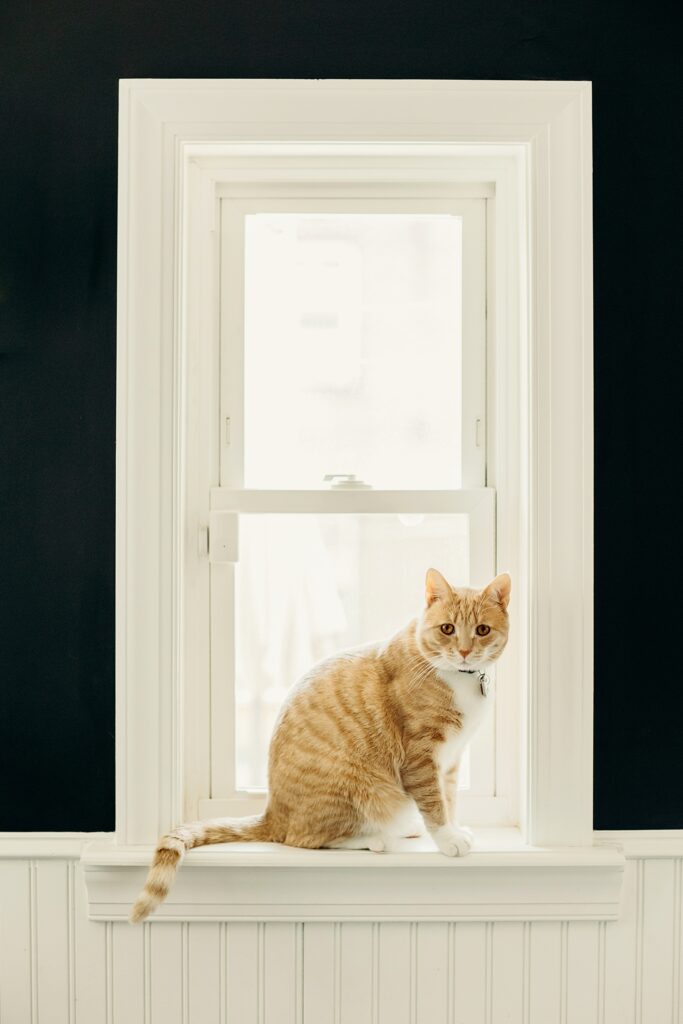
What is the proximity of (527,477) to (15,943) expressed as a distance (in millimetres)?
1283

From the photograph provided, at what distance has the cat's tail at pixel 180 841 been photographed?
1.47 metres

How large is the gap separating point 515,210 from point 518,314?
203 mm

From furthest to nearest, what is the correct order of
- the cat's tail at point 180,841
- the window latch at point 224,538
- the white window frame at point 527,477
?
1. the window latch at point 224,538
2. the white window frame at point 527,477
3. the cat's tail at point 180,841

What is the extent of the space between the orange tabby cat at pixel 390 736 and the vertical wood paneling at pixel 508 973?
0.20 metres

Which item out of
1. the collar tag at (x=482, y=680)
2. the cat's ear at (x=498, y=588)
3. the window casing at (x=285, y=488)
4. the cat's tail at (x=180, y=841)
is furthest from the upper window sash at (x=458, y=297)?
the cat's tail at (x=180, y=841)

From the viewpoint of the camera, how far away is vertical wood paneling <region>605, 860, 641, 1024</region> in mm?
1617

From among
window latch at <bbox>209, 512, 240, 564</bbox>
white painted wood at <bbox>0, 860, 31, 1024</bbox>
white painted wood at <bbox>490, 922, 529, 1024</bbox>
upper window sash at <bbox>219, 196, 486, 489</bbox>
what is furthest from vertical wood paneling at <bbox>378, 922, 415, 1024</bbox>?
upper window sash at <bbox>219, 196, 486, 489</bbox>

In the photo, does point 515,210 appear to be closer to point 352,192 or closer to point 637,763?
point 352,192

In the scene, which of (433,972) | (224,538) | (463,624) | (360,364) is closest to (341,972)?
(433,972)

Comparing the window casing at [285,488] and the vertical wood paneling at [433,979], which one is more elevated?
the window casing at [285,488]

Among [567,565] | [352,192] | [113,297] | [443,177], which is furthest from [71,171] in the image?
[567,565]

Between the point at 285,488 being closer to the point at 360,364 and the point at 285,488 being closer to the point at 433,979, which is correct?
the point at 360,364

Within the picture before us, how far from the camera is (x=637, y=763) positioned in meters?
1.65

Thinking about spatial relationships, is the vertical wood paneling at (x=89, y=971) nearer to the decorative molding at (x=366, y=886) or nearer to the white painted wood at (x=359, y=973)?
the decorative molding at (x=366, y=886)
